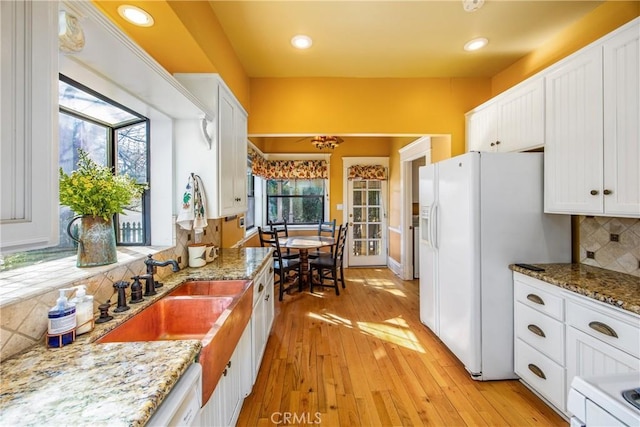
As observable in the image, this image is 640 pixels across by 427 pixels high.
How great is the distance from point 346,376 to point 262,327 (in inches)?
30.1

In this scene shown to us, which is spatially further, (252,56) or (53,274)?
(252,56)

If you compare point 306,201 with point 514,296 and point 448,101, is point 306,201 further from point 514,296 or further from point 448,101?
point 514,296

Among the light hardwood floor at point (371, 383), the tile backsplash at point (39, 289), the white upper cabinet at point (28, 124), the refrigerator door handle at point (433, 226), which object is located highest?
the white upper cabinet at point (28, 124)

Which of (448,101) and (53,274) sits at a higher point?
(448,101)

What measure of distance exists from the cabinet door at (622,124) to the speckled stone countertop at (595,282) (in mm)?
417

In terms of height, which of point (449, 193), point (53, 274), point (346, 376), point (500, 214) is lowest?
point (346, 376)

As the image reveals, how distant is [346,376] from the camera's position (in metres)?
2.10

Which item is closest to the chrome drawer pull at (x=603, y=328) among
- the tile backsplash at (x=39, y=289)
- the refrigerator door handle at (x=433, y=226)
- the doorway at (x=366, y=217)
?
the refrigerator door handle at (x=433, y=226)

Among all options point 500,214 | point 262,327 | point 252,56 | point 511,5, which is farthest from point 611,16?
point 262,327

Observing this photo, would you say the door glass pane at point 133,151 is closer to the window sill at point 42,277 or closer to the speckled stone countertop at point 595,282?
the window sill at point 42,277

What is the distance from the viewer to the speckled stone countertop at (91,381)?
0.63 m

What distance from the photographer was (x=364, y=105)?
302cm

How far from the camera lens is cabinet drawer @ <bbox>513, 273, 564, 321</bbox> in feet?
5.46

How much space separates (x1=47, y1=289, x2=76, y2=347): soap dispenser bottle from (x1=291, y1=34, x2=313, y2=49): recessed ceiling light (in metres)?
2.33
